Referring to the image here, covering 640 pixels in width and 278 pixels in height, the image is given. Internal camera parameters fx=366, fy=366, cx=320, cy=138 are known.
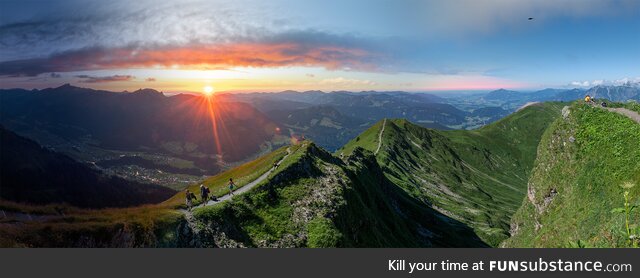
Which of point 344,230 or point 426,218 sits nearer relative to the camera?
point 344,230

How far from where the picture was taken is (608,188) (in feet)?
232

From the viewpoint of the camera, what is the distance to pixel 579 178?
281 feet

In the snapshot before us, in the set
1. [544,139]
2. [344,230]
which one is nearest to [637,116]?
[544,139]

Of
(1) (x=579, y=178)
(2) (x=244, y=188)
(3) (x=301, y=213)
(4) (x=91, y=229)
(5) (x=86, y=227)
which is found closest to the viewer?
(5) (x=86, y=227)

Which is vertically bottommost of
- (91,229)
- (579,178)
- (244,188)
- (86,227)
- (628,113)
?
(579,178)

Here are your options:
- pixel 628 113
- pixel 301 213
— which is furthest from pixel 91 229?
pixel 628 113

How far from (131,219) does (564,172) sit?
104009 mm

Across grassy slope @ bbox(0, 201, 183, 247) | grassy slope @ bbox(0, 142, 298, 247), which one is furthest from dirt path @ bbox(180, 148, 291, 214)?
grassy slope @ bbox(0, 201, 183, 247)

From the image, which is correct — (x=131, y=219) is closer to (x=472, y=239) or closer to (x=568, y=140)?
(x=568, y=140)

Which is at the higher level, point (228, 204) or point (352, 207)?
point (228, 204)

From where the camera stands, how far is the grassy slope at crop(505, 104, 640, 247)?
66125mm

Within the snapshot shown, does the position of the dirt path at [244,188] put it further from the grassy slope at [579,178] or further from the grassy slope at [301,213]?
the grassy slope at [579,178]

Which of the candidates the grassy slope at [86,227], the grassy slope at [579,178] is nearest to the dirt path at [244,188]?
the grassy slope at [86,227]

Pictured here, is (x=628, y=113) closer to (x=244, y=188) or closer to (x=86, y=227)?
(x=244, y=188)
